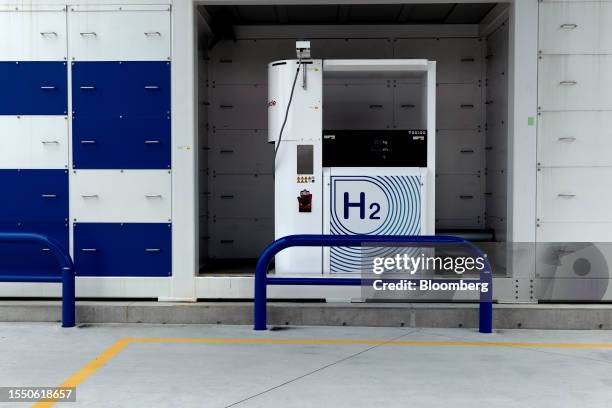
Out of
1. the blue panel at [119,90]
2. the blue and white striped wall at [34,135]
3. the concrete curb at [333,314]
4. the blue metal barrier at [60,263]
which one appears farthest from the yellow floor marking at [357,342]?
the blue panel at [119,90]

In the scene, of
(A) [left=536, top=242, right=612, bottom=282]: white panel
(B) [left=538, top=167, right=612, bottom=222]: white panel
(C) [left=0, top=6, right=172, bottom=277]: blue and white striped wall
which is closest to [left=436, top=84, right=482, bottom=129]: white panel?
(B) [left=538, top=167, right=612, bottom=222]: white panel

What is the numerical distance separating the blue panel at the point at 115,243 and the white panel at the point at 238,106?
2.30 metres

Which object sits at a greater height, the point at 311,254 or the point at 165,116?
the point at 165,116

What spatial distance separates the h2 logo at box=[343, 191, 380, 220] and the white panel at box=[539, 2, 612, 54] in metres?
2.31

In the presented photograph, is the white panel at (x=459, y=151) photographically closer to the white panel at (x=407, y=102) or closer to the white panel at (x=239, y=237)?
the white panel at (x=407, y=102)

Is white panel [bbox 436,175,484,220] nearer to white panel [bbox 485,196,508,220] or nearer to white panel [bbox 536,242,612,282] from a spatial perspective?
white panel [bbox 485,196,508,220]

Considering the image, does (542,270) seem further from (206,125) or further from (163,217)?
(206,125)

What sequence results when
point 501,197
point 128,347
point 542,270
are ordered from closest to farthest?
point 128,347 → point 542,270 → point 501,197

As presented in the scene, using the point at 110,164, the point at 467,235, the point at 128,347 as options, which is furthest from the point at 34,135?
the point at 467,235

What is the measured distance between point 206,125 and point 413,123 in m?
2.69

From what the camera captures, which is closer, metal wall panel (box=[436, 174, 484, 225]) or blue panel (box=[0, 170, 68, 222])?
blue panel (box=[0, 170, 68, 222])

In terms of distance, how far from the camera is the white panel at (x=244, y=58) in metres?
8.51

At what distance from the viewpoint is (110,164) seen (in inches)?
265

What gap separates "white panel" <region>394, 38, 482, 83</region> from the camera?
8.43 metres
